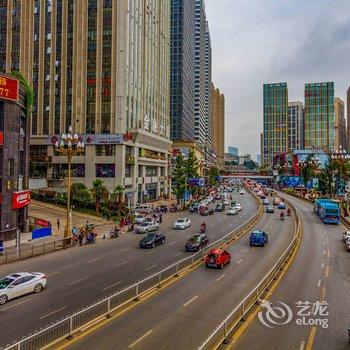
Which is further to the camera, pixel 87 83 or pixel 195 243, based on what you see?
pixel 87 83

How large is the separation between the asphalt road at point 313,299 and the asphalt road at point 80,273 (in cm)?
914

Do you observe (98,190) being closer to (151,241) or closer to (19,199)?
(19,199)

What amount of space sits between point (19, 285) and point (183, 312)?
9.65 meters

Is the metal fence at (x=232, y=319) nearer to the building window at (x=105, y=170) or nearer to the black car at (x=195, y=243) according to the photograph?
the black car at (x=195, y=243)

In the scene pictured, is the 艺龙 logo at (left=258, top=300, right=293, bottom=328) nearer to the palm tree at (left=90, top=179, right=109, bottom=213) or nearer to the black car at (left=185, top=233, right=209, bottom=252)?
the black car at (left=185, top=233, right=209, bottom=252)

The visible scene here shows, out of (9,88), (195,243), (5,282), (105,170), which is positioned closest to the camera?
(5,282)

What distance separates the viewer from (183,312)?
18750mm

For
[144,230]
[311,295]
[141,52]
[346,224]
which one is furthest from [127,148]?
[311,295]

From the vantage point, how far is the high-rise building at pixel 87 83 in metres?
75.2

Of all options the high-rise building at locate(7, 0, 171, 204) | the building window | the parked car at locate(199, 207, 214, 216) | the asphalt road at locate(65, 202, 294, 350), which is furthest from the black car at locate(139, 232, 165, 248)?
the building window

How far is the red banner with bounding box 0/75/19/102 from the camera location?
38562mm

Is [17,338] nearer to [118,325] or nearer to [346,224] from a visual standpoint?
[118,325]

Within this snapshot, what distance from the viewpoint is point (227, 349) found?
47.6ft

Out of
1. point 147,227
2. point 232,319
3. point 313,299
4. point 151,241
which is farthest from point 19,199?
point 313,299
